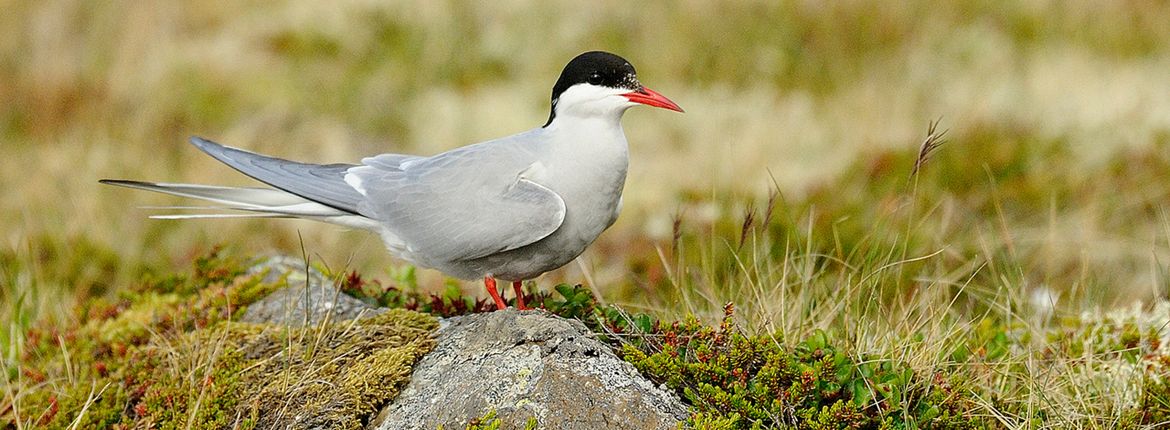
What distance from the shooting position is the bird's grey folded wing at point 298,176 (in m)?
3.72

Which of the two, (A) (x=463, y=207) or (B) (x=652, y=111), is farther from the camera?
(B) (x=652, y=111)

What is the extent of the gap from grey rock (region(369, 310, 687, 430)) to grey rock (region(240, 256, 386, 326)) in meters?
0.51

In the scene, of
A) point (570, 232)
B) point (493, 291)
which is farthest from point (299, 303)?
point (570, 232)

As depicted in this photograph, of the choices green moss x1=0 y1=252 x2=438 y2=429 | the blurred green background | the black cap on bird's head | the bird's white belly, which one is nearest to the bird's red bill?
the black cap on bird's head

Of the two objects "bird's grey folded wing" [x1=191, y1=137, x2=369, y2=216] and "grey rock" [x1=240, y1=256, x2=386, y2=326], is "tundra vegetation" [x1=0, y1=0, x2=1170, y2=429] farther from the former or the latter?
"bird's grey folded wing" [x1=191, y1=137, x2=369, y2=216]

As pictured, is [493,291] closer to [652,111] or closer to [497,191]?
[497,191]

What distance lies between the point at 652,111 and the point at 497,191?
569cm

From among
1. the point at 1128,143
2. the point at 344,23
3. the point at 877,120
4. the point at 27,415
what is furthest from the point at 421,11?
the point at 27,415

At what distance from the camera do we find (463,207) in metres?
3.57

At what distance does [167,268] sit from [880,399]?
13.1 feet

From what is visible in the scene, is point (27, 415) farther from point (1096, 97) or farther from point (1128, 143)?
point (1096, 97)

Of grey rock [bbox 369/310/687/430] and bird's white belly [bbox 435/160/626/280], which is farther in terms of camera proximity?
bird's white belly [bbox 435/160/626/280]

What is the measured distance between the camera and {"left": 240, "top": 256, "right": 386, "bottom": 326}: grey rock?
3.73 meters

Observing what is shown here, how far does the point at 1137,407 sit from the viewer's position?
11.1ft
